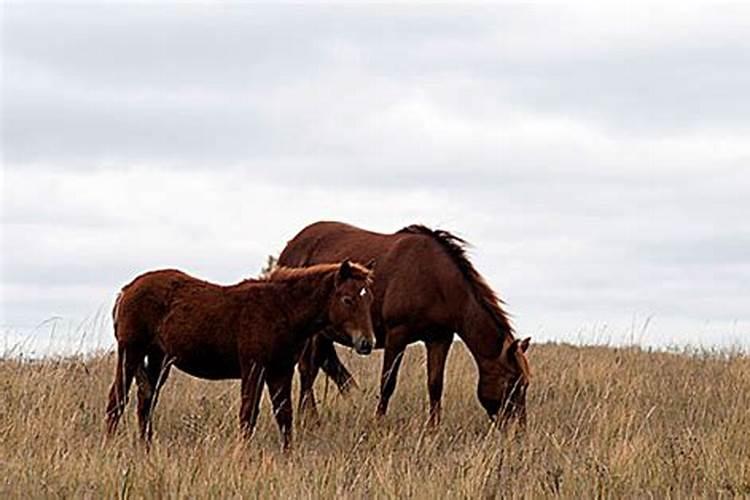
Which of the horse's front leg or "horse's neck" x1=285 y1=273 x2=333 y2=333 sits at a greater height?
"horse's neck" x1=285 y1=273 x2=333 y2=333

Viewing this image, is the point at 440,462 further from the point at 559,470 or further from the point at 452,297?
the point at 452,297

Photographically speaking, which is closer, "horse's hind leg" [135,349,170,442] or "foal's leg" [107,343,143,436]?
"horse's hind leg" [135,349,170,442]

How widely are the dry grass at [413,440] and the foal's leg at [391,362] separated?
0.77 ft

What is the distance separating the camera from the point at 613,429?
33.5 ft

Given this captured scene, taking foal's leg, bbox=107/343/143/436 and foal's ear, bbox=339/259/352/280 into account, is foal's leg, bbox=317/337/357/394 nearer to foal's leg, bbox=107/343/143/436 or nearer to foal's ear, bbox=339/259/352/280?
foal's leg, bbox=107/343/143/436

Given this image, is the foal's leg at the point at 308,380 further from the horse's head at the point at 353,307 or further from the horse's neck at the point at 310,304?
the horse's head at the point at 353,307

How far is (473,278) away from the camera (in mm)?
12070

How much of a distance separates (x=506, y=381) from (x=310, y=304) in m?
2.29

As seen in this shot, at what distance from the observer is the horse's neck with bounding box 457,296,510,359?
38.6ft

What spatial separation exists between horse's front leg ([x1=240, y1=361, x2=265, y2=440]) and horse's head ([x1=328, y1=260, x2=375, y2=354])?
0.68 meters

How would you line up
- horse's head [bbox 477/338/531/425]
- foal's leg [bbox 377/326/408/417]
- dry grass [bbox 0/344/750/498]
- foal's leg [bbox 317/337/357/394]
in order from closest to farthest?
1. dry grass [bbox 0/344/750/498]
2. horse's head [bbox 477/338/531/425]
3. foal's leg [bbox 377/326/408/417]
4. foal's leg [bbox 317/337/357/394]

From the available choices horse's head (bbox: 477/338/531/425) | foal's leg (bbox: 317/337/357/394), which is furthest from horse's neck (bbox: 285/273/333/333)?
foal's leg (bbox: 317/337/357/394)

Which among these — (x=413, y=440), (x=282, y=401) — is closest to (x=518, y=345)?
(x=413, y=440)

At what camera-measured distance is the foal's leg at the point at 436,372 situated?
11713 mm
